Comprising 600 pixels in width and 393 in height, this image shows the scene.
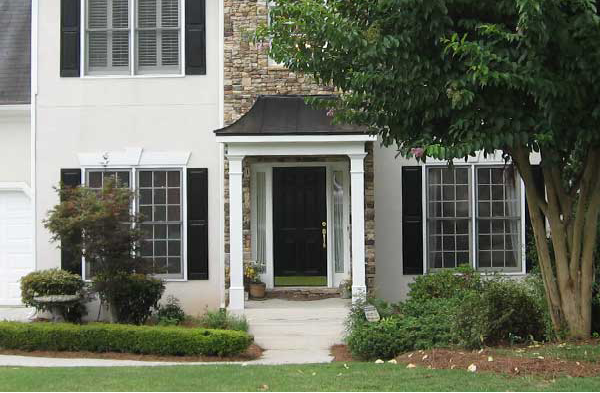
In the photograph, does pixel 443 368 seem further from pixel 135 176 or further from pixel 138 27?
pixel 138 27

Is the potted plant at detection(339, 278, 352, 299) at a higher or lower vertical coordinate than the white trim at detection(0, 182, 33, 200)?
lower

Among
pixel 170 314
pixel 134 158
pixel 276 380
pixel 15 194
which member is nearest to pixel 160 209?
pixel 134 158

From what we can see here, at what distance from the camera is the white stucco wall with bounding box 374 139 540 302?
13469 millimetres

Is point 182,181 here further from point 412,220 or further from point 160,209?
point 412,220

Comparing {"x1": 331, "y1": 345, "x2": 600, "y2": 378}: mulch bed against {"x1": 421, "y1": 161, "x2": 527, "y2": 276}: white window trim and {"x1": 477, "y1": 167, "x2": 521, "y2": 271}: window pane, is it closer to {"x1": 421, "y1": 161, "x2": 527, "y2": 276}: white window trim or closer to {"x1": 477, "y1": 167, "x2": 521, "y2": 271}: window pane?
{"x1": 421, "y1": 161, "x2": 527, "y2": 276}: white window trim

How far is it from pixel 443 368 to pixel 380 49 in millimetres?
3366

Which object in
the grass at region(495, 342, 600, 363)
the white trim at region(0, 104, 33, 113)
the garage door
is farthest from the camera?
the garage door

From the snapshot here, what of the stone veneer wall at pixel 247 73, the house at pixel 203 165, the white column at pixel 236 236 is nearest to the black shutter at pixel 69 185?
the house at pixel 203 165

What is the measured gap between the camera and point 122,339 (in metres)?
10.6

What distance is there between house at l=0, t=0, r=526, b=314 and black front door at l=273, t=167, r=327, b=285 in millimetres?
19

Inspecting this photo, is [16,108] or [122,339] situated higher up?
[16,108]

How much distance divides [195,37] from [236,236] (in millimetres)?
3660

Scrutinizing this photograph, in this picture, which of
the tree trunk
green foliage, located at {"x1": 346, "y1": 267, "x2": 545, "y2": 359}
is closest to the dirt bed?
green foliage, located at {"x1": 346, "y1": 267, "x2": 545, "y2": 359}

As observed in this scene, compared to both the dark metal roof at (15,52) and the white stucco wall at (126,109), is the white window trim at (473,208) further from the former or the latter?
the dark metal roof at (15,52)
